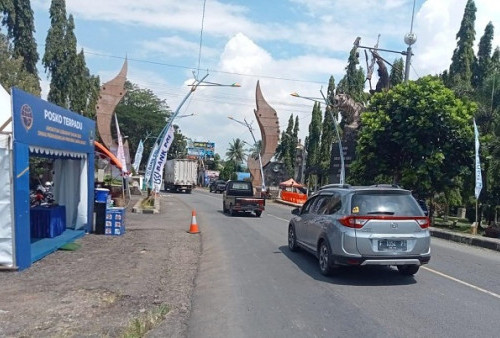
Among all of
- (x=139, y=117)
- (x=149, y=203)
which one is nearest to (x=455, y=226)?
(x=149, y=203)

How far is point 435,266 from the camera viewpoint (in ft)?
34.8

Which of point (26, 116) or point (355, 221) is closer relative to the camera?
point (355, 221)

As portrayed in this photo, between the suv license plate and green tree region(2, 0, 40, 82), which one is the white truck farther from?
the suv license plate

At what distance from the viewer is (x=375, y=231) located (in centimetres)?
848

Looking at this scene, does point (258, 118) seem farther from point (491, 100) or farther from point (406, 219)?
point (406, 219)

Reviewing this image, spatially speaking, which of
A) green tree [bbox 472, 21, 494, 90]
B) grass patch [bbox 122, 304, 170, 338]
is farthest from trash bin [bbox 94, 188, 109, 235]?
green tree [bbox 472, 21, 494, 90]

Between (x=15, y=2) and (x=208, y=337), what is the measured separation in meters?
47.8

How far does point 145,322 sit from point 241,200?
57.7ft

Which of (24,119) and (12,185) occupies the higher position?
(24,119)

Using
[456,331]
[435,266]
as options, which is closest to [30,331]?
[456,331]

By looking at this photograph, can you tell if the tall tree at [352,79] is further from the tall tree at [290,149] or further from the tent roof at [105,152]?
the tent roof at [105,152]

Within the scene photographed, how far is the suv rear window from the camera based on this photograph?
8.62 meters

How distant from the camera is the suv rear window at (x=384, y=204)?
340 inches

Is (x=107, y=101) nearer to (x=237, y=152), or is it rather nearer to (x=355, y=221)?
(x=355, y=221)
